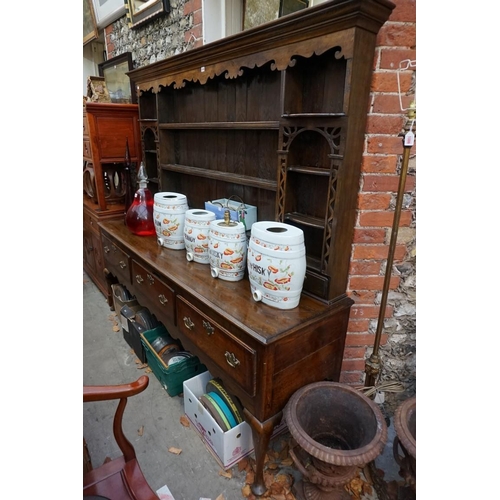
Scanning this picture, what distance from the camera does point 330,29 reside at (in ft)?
3.67

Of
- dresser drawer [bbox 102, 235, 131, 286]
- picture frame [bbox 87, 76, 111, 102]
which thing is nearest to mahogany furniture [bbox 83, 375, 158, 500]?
dresser drawer [bbox 102, 235, 131, 286]

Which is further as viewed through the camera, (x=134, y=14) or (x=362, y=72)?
(x=134, y=14)

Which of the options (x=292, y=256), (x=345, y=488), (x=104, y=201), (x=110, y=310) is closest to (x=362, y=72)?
(x=292, y=256)

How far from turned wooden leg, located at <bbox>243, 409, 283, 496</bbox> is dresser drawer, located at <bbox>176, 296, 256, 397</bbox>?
0.39 feet

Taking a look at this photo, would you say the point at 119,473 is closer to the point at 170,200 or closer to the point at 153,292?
the point at 153,292

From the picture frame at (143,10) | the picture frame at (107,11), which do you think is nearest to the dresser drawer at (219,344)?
the picture frame at (143,10)

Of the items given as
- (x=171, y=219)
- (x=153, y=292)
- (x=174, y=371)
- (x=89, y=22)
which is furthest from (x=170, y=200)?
(x=89, y=22)

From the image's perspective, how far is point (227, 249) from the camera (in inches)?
58.4

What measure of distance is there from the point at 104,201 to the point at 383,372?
2.37 metres

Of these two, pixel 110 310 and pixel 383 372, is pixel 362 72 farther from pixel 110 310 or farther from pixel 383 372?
pixel 110 310

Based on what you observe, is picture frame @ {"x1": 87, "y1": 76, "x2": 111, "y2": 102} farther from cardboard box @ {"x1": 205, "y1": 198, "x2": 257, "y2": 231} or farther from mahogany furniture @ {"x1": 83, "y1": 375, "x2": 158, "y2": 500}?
mahogany furniture @ {"x1": 83, "y1": 375, "x2": 158, "y2": 500}

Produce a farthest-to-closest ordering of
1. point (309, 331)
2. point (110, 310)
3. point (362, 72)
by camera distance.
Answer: point (110, 310) < point (309, 331) < point (362, 72)

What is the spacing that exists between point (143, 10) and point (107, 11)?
0.80 m
